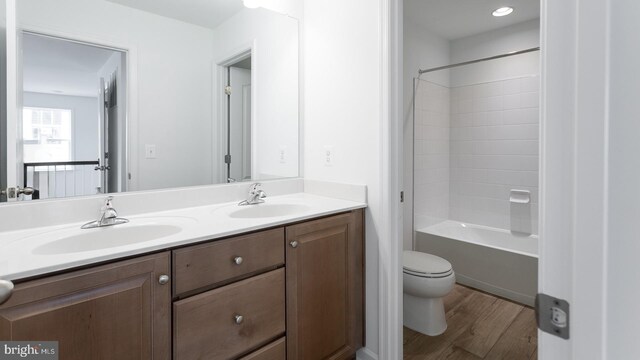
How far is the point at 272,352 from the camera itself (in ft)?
4.32

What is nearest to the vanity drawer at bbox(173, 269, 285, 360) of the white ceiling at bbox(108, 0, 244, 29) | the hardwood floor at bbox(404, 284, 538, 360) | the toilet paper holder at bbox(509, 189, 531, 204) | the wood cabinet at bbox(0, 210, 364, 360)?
the wood cabinet at bbox(0, 210, 364, 360)

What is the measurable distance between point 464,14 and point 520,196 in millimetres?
1654

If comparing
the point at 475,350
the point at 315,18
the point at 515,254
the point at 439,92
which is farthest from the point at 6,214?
the point at 439,92

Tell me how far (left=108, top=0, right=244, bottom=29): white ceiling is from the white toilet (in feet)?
6.18

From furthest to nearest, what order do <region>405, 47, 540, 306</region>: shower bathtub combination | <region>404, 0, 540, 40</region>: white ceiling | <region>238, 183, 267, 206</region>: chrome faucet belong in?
<region>405, 47, 540, 306</region>: shower bathtub combination, <region>404, 0, 540, 40</region>: white ceiling, <region>238, 183, 267, 206</region>: chrome faucet

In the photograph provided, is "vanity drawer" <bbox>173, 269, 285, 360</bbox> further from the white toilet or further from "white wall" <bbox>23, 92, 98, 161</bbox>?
the white toilet

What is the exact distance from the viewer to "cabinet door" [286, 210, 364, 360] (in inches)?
55.3

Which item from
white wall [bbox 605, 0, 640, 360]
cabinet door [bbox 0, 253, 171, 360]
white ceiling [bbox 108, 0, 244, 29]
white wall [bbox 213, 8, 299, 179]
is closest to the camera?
white wall [bbox 605, 0, 640, 360]

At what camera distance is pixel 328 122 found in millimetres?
1961

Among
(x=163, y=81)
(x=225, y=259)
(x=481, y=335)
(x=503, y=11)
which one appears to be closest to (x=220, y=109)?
(x=163, y=81)

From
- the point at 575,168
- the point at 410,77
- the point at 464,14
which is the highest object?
the point at 464,14

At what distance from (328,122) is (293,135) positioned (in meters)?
0.30

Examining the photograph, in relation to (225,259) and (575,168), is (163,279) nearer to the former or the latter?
(225,259)

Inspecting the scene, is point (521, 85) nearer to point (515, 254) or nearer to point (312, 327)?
point (515, 254)
